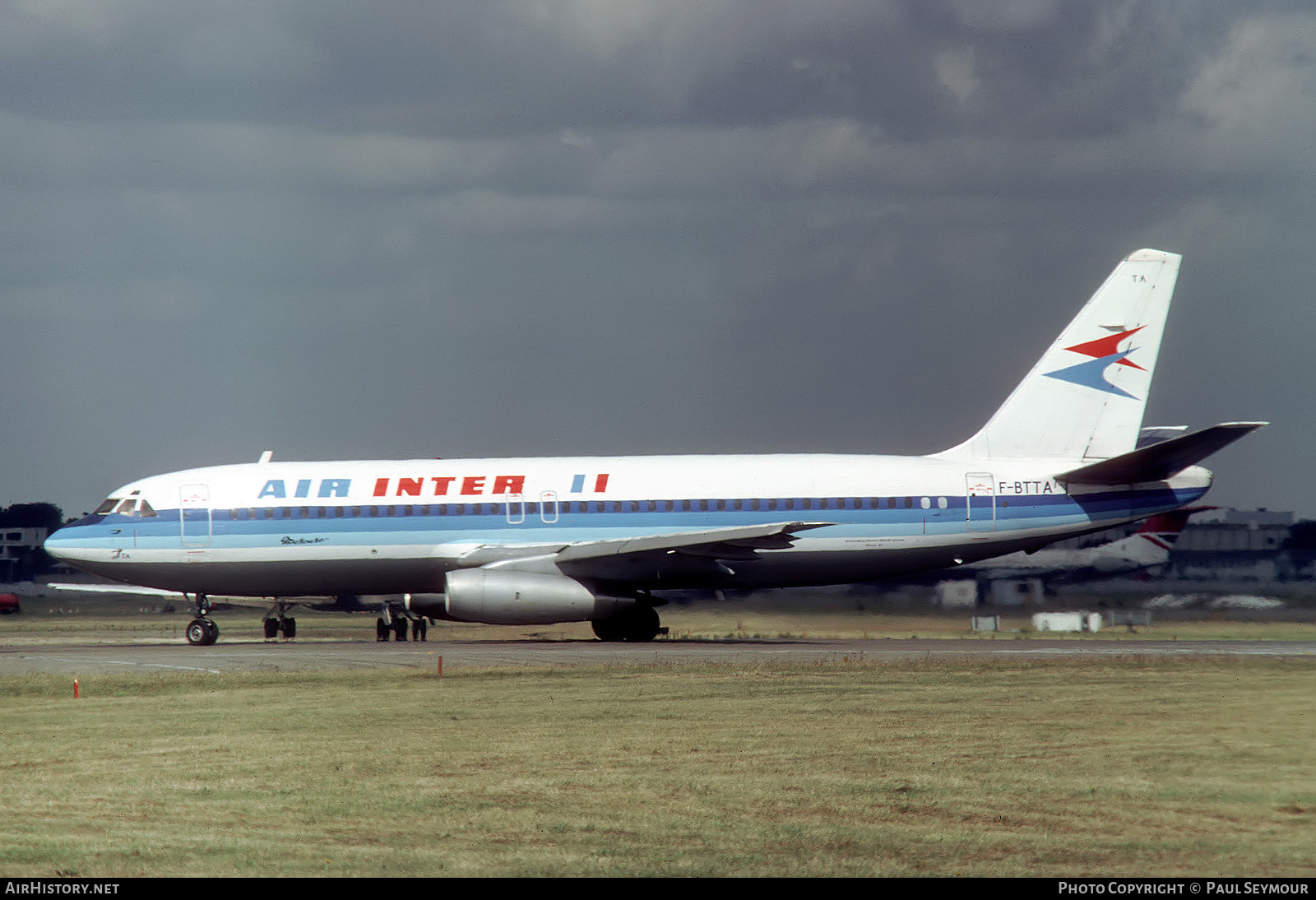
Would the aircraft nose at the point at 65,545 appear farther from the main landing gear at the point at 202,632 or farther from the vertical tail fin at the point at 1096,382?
the vertical tail fin at the point at 1096,382

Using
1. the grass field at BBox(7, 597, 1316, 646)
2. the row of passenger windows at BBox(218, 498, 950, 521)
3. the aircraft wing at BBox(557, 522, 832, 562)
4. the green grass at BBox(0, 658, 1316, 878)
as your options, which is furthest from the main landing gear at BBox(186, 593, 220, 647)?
the green grass at BBox(0, 658, 1316, 878)

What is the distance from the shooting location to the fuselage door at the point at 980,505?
35344 millimetres

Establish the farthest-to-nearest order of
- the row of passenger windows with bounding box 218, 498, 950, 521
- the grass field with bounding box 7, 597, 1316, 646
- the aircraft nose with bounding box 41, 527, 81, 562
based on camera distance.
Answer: the aircraft nose with bounding box 41, 527, 81, 562, the row of passenger windows with bounding box 218, 498, 950, 521, the grass field with bounding box 7, 597, 1316, 646

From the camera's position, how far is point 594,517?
116 ft

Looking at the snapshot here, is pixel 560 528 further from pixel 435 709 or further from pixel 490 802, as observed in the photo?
pixel 490 802

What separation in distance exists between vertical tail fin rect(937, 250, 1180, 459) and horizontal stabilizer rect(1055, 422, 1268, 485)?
2.06 meters

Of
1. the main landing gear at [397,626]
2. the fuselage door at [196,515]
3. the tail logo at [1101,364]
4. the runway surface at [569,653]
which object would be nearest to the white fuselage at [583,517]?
the fuselage door at [196,515]

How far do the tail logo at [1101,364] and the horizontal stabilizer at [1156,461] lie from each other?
3188mm

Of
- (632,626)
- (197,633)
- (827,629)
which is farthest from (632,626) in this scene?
(197,633)

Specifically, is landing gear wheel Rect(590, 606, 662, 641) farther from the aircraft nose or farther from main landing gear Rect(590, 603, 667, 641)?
the aircraft nose

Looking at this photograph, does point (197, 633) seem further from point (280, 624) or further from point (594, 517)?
point (594, 517)

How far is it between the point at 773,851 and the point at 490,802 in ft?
10.3

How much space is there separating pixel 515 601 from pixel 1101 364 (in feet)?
54.5

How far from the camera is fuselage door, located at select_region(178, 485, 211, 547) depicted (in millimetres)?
35625
